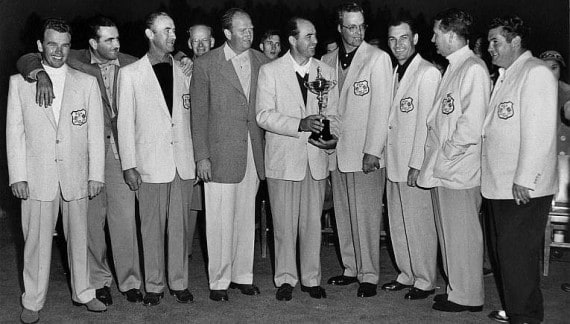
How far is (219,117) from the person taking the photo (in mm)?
4207

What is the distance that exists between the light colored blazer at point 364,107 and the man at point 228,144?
1.76 ft

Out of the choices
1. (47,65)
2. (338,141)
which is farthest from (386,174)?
(47,65)

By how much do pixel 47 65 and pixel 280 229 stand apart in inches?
65.5

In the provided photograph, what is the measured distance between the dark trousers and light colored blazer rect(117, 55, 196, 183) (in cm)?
188

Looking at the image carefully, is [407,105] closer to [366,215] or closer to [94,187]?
[366,215]

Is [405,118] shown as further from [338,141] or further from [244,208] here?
[244,208]

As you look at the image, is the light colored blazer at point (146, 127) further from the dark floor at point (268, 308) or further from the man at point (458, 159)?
the man at point (458, 159)

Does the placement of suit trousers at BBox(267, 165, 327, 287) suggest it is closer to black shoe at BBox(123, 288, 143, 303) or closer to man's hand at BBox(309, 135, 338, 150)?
man's hand at BBox(309, 135, 338, 150)

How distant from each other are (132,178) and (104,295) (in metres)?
0.76

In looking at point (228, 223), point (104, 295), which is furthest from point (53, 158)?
point (228, 223)

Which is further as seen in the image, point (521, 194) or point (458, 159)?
point (458, 159)

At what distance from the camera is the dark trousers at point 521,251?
3500 millimetres

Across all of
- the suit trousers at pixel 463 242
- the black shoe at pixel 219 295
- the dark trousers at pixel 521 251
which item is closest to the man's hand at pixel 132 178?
the black shoe at pixel 219 295

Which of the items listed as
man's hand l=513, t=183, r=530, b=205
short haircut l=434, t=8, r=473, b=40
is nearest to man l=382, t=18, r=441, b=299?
short haircut l=434, t=8, r=473, b=40
